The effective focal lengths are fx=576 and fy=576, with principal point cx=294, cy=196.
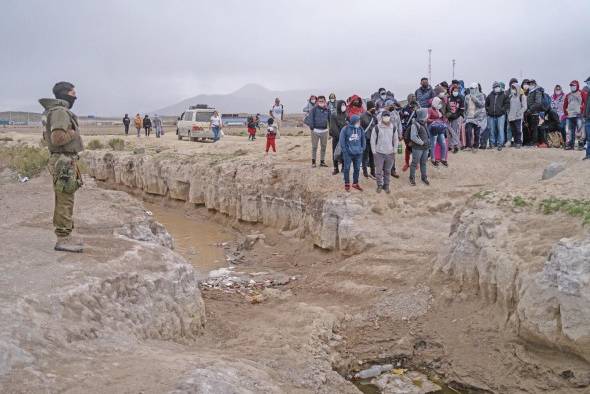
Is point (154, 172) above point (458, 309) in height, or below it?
above

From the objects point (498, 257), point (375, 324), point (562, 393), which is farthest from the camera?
point (375, 324)

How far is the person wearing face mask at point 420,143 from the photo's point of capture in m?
11.9

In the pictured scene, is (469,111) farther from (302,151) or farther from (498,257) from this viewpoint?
(498,257)

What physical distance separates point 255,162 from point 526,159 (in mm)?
6764

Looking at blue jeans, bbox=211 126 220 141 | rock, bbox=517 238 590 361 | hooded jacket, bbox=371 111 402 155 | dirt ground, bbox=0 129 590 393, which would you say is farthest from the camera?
blue jeans, bbox=211 126 220 141

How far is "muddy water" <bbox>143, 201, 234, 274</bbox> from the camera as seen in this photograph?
41.3ft

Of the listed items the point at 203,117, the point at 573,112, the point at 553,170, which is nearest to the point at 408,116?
the point at 573,112

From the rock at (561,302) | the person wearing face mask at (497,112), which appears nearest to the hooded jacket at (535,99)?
the person wearing face mask at (497,112)

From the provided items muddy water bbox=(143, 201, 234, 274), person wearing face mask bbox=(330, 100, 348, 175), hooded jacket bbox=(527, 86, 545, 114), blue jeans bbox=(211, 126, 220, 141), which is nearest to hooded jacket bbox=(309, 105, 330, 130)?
person wearing face mask bbox=(330, 100, 348, 175)

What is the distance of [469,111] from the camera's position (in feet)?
45.7

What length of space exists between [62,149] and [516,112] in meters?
10.8

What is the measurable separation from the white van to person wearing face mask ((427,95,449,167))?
13915 mm

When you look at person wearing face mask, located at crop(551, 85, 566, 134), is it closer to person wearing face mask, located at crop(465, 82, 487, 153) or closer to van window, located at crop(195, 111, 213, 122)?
person wearing face mask, located at crop(465, 82, 487, 153)

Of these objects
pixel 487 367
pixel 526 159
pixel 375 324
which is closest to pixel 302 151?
pixel 526 159
